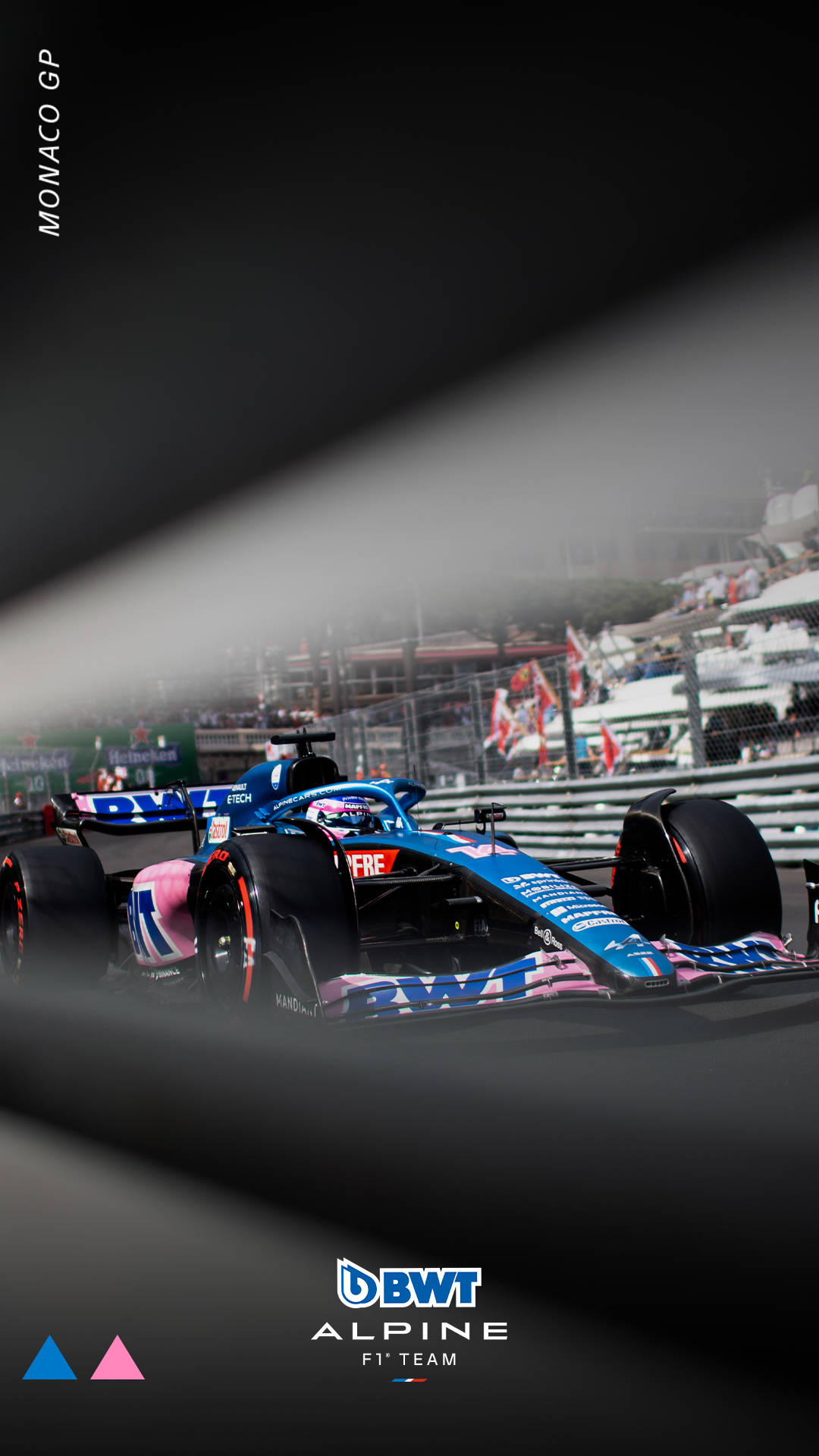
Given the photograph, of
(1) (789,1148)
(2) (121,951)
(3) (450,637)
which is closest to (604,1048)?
(1) (789,1148)

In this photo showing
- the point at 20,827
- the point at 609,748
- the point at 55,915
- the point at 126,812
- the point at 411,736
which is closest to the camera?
the point at 55,915

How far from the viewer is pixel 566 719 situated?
10375 millimetres

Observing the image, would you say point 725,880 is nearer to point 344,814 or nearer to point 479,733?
point 344,814

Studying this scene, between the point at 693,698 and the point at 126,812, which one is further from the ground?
the point at 693,698

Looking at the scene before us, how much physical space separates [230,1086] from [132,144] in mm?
3223

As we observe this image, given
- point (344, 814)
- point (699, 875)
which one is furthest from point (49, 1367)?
point (344, 814)

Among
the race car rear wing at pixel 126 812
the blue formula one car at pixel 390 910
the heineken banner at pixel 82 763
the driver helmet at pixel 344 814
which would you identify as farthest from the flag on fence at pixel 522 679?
the heineken banner at pixel 82 763

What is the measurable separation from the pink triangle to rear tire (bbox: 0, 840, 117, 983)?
10.9ft

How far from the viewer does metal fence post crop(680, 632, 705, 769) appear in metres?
8.84

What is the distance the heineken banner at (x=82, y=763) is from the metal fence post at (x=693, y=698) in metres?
17.4

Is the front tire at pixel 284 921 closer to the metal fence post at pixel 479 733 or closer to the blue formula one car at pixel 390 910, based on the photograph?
the blue formula one car at pixel 390 910

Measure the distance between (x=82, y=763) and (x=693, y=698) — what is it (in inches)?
822

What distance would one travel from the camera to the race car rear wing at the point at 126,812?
550 cm

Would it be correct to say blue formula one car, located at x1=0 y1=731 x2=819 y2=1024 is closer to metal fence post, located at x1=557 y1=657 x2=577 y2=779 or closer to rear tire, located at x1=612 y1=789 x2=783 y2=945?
rear tire, located at x1=612 y1=789 x2=783 y2=945
